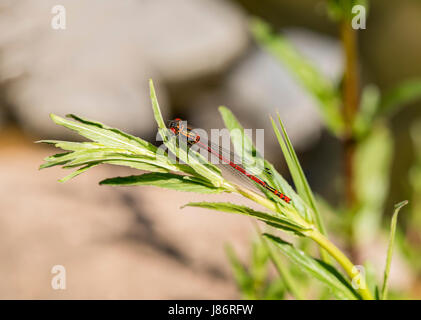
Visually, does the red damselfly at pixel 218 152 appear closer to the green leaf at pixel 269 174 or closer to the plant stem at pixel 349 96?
the green leaf at pixel 269 174

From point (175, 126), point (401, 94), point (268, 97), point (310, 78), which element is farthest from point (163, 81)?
point (175, 126)

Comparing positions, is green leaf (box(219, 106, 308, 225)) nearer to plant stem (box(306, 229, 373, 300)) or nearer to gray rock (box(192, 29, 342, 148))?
plant stem (box(306, 229, 373, 300))

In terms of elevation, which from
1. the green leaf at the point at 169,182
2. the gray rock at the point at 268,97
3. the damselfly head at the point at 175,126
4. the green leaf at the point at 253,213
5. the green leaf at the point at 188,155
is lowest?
the green leaf at the point at 253,213

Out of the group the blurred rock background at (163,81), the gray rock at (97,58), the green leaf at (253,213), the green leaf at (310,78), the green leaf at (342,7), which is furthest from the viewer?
the gray rock at (97,58)

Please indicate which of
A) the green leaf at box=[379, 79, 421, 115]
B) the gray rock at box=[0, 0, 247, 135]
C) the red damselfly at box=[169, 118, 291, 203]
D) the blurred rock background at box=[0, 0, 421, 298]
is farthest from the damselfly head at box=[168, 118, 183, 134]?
the gray rock at box=[0, 0, 247, 135]

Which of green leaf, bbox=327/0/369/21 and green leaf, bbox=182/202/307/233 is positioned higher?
green leaf, bbox=327/0/369/21

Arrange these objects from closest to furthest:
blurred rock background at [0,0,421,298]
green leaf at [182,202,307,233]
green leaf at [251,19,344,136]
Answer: green leaf at [182,202,307,233] → green leaf at [251,19,344,136] → blurred rock background at [0,0,421,298]

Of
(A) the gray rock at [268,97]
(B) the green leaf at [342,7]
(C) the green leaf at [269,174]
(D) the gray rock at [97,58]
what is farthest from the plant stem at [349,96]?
(D) the gray rock at [97,58]
